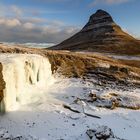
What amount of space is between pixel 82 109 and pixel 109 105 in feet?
11.3

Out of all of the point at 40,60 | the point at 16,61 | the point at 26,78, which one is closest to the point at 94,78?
the point at 40,60

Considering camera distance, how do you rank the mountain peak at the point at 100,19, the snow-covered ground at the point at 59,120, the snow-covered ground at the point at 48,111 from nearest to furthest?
the snow-covered ground at the point at 59,120 < the snow-covered ground at the point at 48,111 < the mountain peak at the point at 100,19

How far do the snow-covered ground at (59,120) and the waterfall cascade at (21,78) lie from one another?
38.8 inches

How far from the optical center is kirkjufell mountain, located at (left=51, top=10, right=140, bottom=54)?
343ft

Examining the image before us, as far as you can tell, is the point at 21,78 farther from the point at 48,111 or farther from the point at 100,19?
the point at 100,19

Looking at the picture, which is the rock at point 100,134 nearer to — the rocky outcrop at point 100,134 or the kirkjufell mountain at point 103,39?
the rocky outcrop at point 100,134

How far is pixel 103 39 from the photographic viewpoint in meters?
120

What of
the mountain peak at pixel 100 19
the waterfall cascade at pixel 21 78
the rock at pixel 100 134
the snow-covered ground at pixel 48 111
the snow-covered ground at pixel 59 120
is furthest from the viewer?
the mountain peak at pixel 100 19

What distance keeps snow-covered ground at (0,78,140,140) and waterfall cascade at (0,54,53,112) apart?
99 centimetres

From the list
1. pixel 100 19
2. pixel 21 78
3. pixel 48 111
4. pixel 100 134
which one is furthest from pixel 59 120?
pixel 100 19

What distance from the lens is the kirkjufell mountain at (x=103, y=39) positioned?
105 m

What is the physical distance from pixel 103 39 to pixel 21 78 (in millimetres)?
90958

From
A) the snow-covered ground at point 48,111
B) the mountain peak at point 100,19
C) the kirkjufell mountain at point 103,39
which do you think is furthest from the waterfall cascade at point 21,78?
the mountain peak at point 100,19

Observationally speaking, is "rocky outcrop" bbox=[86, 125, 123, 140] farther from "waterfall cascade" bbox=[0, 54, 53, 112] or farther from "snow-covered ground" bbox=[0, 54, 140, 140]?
"waterfall cascade" bbox=[0, 54, 53, 112]
